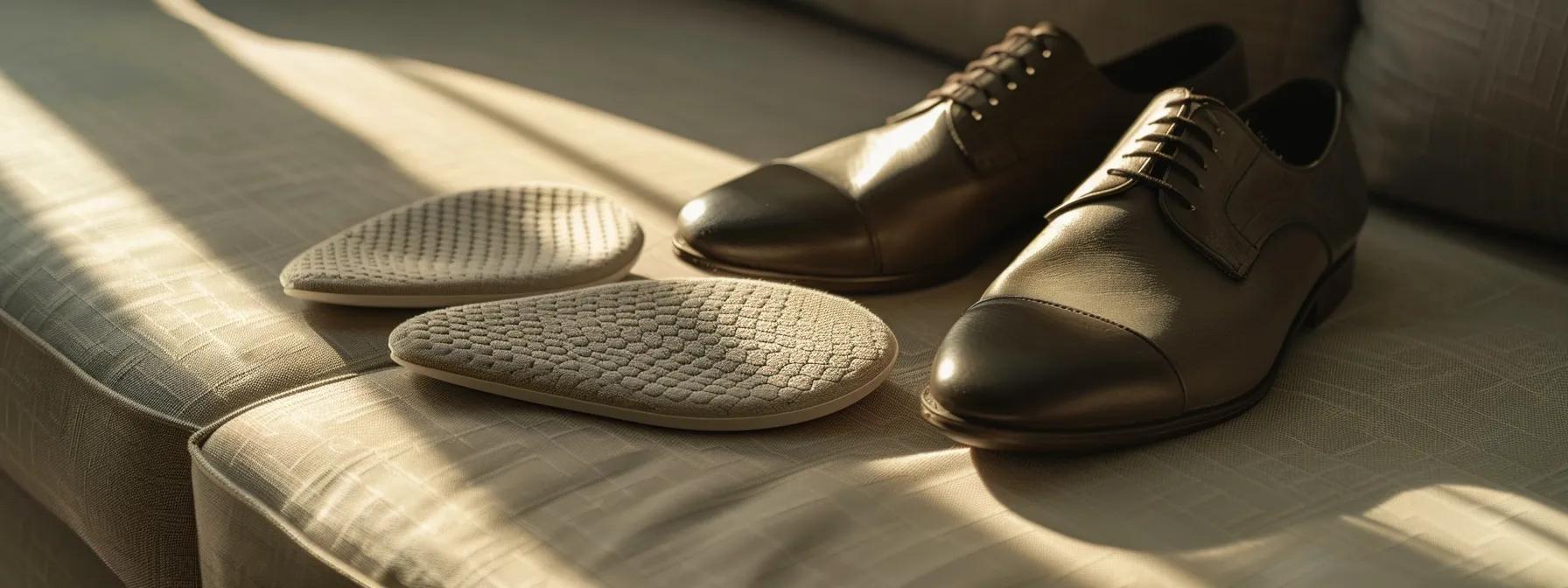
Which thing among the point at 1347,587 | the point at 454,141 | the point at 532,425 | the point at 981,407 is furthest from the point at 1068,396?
the point at 454,141

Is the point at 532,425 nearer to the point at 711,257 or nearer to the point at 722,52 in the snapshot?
the point at 711,257

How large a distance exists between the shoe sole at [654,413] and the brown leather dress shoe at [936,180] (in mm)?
148

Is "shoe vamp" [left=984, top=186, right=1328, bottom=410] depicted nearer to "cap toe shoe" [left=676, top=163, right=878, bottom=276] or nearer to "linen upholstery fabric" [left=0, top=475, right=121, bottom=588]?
"cap toe shoe" [left=676, top=163, right=878, bottom=276]

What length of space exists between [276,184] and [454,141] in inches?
5.6

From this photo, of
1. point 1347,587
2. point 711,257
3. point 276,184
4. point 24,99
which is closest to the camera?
point 1347,587

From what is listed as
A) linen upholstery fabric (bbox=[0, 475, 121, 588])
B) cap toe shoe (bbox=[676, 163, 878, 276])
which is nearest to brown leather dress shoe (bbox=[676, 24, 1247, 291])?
cap toe shoe (bbox=[676, 163, 878, 276])

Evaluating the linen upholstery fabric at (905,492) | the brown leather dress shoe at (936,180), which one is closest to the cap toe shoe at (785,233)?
the brown leather dress shoe at (936,180)

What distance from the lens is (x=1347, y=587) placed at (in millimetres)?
559

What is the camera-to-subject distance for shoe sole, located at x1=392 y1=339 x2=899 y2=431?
67 cm

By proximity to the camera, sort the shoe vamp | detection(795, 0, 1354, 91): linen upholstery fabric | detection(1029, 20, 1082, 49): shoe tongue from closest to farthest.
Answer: the shoe vamp < detection(1029, 20, 1082, 49): shoe tongue < detection(795, 0, 1354, 91): linen upholstery fabric

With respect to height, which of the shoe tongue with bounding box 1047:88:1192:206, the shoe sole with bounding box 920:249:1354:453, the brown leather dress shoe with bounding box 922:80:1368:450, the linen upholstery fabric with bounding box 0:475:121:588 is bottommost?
the linen upholstery fabric with bounding box 0:475:121:588

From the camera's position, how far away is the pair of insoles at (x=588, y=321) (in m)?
0.69

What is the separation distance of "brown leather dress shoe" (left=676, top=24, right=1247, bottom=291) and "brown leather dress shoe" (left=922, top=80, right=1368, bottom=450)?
10 centimetres

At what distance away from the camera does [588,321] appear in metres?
0.74
